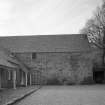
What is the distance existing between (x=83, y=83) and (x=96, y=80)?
4145 mm

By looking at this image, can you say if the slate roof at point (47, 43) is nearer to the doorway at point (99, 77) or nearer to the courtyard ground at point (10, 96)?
the doorway at point (99, 77)

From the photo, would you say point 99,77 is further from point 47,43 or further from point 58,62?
point 47,43

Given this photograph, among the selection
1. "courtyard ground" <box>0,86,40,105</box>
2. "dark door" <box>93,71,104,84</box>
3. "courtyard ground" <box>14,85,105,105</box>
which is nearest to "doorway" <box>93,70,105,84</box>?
"dark door" <box>93,71,104,84</box>

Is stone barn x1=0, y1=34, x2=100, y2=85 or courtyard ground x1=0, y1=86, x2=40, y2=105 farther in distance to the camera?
stone barn x1=0, y1=34, x2=100, y2=85

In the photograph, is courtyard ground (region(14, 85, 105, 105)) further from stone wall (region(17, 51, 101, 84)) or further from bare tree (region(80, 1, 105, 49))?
bare tree (region(80, 1, 105, 49))

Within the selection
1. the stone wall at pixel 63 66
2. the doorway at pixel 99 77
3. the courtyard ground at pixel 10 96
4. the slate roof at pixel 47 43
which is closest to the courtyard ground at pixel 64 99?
the courtyard ground at pixel 10 96

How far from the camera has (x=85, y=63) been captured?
29406mm

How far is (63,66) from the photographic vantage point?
97.0ft

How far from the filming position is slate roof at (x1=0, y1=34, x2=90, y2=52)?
3042 centimetres

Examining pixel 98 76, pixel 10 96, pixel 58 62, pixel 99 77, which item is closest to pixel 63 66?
pixel 58 62

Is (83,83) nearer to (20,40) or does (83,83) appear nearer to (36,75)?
(36,75)

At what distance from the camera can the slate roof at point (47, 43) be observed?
30416 mm

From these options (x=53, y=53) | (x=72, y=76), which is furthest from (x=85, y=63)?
(x=53, y=53)

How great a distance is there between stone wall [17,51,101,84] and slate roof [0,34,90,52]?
99 centimetres
